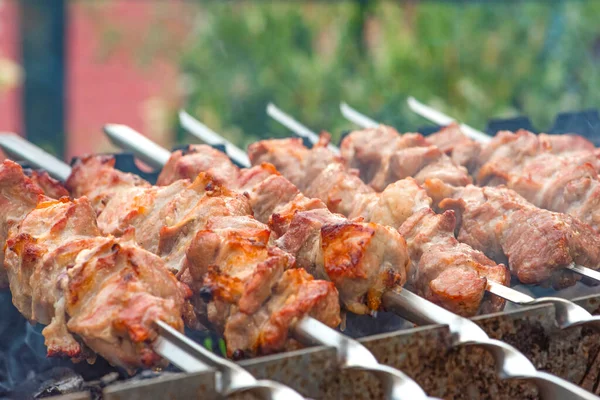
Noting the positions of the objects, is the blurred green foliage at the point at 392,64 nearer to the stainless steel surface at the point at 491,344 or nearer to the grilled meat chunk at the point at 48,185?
the grilled meat chunk at the point at 48,185

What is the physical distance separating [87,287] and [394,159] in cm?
153

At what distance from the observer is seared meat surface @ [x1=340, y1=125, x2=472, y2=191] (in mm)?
3078

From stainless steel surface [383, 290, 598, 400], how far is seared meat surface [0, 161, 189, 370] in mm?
578

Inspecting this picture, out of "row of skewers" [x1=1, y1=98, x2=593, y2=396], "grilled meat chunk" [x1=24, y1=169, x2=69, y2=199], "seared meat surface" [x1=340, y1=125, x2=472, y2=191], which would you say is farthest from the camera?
"seared meat surface" [x1=340, y1=125, x2=472, y2=191]

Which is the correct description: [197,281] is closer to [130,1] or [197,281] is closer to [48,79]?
[48,79]

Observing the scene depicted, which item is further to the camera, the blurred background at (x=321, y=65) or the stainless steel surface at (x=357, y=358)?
the blurred background at (x=321, y=65)

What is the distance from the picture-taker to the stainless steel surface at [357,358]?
5.29 ft

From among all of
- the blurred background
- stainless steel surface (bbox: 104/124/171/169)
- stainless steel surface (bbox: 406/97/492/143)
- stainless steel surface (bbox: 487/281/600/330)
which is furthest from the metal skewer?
the blurred background

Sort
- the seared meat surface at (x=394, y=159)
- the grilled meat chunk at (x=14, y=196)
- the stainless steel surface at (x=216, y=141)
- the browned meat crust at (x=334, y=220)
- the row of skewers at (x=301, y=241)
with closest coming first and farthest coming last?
1. the row of skewers at (x=301, y=241)
2. the browned meat crust at (x=334, y=220)
3. the grilled meat chunk at (x=14, y=196)
4. the seared meat surface at (x=394, y=159)
5. the stainless steel surface at (x=216, y=141)

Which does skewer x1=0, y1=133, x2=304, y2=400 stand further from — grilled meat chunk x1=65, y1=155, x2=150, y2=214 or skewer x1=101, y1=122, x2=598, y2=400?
grilled meat chunk x1=65, y1=155, x2=150, y2=214

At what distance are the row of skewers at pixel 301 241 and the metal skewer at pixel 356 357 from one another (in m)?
0.05

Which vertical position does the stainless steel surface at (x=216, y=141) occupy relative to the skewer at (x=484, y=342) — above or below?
below

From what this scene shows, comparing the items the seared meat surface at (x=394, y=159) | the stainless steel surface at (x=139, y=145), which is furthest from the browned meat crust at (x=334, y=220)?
the stainless steel surface at (x=139, y=145)

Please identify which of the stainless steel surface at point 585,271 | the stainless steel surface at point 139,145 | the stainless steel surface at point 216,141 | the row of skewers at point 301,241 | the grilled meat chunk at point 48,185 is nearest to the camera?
the row of skewers at point 301,241
